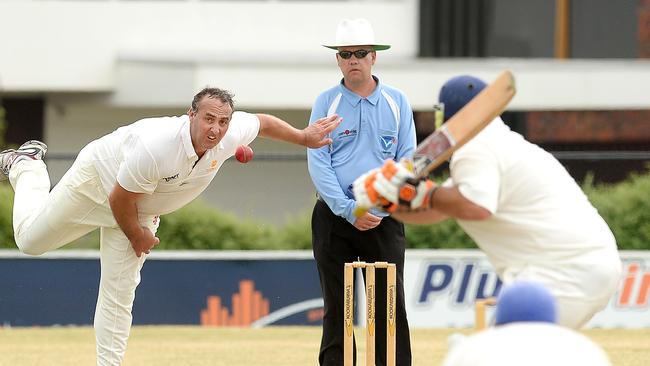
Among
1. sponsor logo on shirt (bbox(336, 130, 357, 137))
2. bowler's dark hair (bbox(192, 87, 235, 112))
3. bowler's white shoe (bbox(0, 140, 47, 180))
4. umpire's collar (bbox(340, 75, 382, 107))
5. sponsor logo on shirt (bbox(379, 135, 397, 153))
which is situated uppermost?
bowler's dark hair (bbox(192, 87, 235, 112))

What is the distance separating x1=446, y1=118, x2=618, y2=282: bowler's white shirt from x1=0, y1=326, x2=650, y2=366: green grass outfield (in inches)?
141

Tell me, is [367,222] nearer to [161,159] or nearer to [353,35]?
[353,35]

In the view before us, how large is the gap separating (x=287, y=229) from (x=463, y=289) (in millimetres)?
1920

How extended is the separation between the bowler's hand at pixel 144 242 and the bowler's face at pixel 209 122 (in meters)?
0.51

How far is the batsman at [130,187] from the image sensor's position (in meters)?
5.82

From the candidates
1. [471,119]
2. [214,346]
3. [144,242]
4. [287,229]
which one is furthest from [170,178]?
[287,229]

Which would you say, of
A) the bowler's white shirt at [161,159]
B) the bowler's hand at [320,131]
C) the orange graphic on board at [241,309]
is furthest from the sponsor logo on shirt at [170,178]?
the orange graphic on board at [241,309]


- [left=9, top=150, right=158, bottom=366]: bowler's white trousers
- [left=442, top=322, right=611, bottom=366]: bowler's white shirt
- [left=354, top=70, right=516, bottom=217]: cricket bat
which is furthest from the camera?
[left=9, top=150, right=158, bottom=366]: bowler's white trousers

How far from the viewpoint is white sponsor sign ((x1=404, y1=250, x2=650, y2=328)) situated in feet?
36.3

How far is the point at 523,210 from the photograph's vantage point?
4418 mm

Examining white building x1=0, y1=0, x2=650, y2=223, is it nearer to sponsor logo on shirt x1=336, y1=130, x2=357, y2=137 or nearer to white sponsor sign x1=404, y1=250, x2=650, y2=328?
white sponsor sign x1=404, y1=250, x2=650, y2=328

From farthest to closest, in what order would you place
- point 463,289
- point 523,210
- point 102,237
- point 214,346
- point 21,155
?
point 463,289, point 214,346, point 21,155, point 102,237, point 523,210

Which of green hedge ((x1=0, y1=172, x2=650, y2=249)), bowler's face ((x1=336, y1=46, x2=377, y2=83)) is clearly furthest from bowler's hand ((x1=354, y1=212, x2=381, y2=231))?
green hedge ((x1=0, y1=172, x2=650, y2=249))

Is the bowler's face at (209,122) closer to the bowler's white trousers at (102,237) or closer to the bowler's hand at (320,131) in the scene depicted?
the bowler's hand at (320,131)
